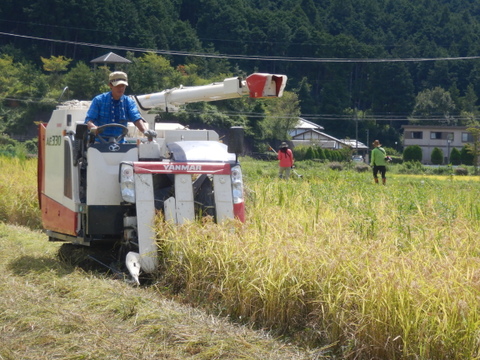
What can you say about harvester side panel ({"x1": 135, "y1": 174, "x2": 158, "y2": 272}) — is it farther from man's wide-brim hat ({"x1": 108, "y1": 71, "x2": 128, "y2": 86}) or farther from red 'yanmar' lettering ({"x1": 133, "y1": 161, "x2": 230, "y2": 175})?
man's wide-brim hat ({"x1": 108, "y1": 71, "x2": 128, "y2": 86})

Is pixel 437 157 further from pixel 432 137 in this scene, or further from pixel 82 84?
pixel 82 84

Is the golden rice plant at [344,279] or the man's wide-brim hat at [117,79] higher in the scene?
the man's wide-brim hat at [117,79]

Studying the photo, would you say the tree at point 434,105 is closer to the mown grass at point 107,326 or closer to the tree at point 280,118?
the tree at point 280,118

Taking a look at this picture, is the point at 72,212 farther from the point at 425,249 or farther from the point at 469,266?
the point at 469,266

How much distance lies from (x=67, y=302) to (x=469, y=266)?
3.45m

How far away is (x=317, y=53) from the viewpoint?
104 meters

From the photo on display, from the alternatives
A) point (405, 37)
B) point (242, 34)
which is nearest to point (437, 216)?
point (242, 34)

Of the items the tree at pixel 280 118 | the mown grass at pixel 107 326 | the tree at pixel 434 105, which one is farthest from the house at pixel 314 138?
the mown grass at pixel 107 326

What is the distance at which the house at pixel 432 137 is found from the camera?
89.8 meters

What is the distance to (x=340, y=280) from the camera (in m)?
6.10

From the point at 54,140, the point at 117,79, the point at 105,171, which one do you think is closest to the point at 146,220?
the point at 105,171

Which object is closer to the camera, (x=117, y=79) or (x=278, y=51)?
(x=117, y=79)

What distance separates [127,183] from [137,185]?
0.37ft

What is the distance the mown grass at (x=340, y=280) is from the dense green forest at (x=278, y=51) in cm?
5511
